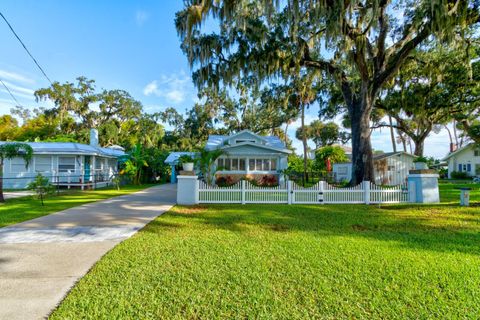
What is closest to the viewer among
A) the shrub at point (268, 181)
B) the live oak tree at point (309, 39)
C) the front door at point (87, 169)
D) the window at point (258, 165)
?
the live oak tree at point (309, 39)

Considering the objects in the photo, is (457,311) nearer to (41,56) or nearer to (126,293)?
(126,293)

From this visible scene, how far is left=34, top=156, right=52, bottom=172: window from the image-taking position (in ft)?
57.2

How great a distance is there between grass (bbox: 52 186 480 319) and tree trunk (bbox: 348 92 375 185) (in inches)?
219

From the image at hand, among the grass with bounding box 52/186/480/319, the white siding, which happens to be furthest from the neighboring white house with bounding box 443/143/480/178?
the grass with bounding box 52/186/480/319

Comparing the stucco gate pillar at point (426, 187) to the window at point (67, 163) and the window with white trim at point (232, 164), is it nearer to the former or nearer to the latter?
the window with white trim at point (232, 164)

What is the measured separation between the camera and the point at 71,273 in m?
3.62

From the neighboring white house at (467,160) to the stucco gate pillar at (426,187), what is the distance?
93.6 ft

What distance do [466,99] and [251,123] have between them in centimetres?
2174

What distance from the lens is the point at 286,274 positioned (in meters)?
3.54

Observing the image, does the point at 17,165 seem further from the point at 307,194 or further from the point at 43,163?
the point at 307,194

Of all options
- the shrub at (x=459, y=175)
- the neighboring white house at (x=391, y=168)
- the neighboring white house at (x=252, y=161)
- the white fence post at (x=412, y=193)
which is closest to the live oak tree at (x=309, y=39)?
the white fence post at (x=412, y=193)

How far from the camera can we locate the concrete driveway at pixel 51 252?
291cm

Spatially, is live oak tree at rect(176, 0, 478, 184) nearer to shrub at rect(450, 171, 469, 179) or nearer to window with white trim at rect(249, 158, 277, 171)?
window with white trim at rect(249, 158, 277, 171)

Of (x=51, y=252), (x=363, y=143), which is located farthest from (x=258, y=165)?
(x=51, y=252)
